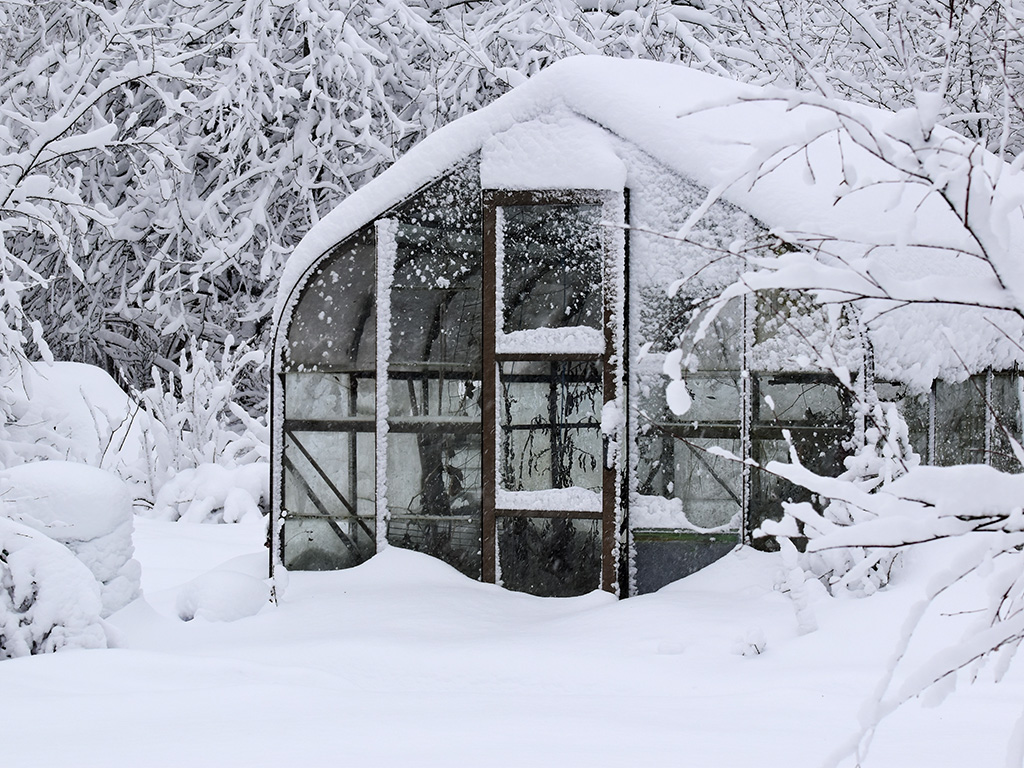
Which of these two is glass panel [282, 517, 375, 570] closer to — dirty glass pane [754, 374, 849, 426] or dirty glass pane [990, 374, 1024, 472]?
dirty glass pane [754, 374, 849, 426]

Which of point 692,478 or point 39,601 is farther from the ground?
point 692,478

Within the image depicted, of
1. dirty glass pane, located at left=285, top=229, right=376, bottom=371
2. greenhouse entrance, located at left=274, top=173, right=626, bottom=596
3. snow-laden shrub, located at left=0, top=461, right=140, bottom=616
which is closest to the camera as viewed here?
snow-laden shrub, located at left=0, top=461, right=140, bottom=616

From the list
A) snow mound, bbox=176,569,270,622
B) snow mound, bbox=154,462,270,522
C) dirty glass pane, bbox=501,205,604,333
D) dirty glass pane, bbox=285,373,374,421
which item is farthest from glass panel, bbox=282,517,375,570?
snow mound, bbox=154,462,270,522

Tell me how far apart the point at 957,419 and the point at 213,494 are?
6529 mm

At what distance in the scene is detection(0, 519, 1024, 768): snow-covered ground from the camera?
11.4ft

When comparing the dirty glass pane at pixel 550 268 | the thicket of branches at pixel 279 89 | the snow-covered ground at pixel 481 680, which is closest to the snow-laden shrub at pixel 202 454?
the thicket of branches at pixel 279 89

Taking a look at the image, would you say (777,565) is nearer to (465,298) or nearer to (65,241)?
(465,298)

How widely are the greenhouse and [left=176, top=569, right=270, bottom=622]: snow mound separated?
13.3 inches

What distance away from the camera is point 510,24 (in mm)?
13008

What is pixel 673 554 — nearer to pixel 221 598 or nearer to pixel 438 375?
pixel 438 375

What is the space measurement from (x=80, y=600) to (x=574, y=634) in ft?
7.52

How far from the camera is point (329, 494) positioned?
648cm

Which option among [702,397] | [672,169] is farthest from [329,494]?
[672,169]

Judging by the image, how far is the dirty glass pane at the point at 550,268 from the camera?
6.14 metres
